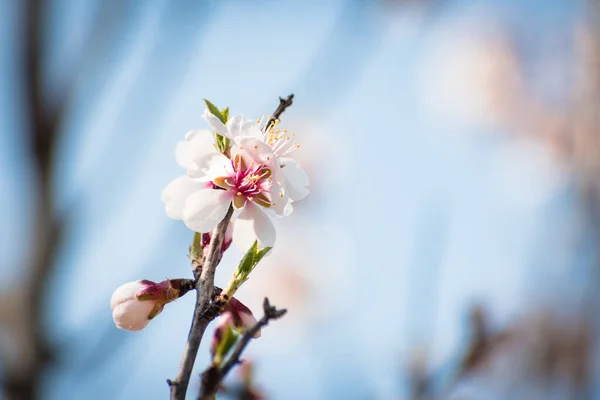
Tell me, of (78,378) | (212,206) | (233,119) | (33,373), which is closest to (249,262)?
(212,206)

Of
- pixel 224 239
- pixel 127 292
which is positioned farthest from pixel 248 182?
pixel 127 292

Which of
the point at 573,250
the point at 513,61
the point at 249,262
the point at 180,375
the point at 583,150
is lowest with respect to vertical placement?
the point at 180,375

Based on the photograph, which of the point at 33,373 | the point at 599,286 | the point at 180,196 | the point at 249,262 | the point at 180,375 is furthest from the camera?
the point at 599,286

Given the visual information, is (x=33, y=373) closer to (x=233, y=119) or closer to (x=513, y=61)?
(x=233, y=119)

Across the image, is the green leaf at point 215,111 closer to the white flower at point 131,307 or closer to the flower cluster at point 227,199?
the flower cluster at point 227,199

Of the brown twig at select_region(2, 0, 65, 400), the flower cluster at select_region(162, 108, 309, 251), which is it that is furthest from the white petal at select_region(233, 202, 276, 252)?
the brown twig at select_region(2, 0, 65, 400)

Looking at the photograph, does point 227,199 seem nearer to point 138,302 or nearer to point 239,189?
point 239,189
